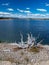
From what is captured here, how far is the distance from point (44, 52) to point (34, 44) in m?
0.93

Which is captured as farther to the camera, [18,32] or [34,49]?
[18,32]

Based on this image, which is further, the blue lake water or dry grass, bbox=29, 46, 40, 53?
the blue lake water

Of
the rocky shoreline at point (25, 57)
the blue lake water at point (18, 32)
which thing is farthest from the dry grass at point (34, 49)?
the blue lake water at point (18, 32)

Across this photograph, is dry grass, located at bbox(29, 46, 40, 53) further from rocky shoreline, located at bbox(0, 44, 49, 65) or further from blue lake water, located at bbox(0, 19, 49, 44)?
blue lake water, located at bbox(0, 19, 49, 44)

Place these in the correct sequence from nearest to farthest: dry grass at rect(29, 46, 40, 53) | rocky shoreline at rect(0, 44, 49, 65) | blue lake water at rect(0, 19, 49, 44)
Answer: rocky shoreline at rect(0, 44, 49, 65) → dry grass at rect(29, 46, 40, 53) → blue lake water at rect(0, 19, 49, 44)

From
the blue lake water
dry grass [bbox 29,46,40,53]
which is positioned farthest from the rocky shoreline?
the blue lake water

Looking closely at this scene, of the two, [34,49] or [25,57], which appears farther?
[34,49]

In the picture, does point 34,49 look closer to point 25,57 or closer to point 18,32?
point 25,57

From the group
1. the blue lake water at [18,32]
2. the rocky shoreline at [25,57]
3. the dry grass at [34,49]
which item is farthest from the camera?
the blue lake water at [18,32]

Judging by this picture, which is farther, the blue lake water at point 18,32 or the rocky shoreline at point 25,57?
the blue lake water at point 18,32

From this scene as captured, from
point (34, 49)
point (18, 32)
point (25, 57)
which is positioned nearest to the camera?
point (25, 57)

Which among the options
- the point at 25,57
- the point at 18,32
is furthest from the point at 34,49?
the point at 18,32

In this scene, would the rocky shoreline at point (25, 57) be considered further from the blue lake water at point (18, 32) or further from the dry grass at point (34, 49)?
the blue lake water at point (18, 32)

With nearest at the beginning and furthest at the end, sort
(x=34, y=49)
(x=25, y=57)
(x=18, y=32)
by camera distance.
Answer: (x=25, y=57), (x=34, y=49), (x=18, y=32)
